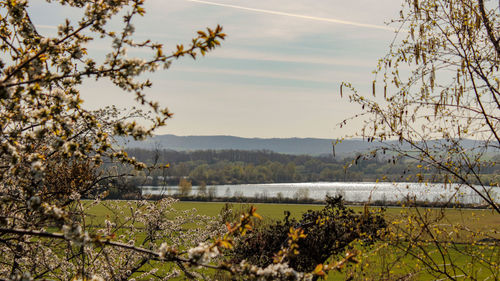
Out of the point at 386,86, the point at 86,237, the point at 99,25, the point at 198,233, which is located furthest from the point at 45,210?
the point at 198,233

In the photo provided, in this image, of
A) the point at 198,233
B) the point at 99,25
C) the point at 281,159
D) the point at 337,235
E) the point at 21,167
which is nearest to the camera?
the point at 21,167

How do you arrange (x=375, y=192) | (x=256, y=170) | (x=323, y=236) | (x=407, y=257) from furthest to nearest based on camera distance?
(x=256, y=170)
(x=407, y=257)
(x=323, y=236)
(x=375, y=192)

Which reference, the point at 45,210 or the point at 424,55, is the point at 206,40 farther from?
the point at 424,55

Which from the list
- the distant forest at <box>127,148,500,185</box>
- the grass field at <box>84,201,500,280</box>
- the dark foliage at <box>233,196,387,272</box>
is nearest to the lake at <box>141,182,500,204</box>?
the grass field at <box>84,201,500,280</box>

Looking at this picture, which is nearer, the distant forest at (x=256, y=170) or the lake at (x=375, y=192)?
the lake at (x=375, y=192)

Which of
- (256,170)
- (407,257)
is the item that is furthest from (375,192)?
(256,170)

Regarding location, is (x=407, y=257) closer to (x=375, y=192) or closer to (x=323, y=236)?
(x=323, y=236)

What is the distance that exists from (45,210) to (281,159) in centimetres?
14031

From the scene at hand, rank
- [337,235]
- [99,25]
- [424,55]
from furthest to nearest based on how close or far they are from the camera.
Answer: [337,235], [424,55], [99,25]

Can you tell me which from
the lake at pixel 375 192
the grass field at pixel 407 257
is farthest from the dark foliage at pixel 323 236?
the lake at pixel 375 192

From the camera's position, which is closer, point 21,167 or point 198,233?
point 21,167

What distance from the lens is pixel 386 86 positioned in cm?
Answer: 495

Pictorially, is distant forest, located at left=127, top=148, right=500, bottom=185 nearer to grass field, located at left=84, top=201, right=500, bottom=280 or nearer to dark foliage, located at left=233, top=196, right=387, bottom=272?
grass field, located at left=84, top=201, right=500, bottom=280

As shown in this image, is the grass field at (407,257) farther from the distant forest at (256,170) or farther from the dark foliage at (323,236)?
the distant forest at (256,170)
